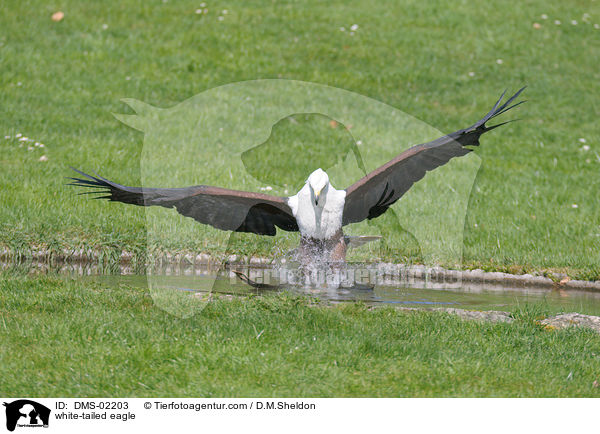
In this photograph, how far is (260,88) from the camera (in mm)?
14758

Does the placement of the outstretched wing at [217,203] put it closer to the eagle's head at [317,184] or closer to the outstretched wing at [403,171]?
the eagle's head at [317,184]

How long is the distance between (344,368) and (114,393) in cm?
146

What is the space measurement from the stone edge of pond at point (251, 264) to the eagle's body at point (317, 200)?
39.9 inches

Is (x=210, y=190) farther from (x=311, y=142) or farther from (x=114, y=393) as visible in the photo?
(x=311, y=142)

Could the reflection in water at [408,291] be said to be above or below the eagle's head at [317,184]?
below

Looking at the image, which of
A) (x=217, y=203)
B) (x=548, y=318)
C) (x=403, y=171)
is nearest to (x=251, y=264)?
(x=217, y=203)

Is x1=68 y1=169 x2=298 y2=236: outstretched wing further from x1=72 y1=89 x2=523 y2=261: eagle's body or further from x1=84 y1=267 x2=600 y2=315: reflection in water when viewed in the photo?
x1=84 y1=267 x2=600 y2=315: reflection in water

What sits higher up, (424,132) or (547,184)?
(424,132)

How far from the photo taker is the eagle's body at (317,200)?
6.81 m

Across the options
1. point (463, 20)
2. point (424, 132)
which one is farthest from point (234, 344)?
point (463, 20)
